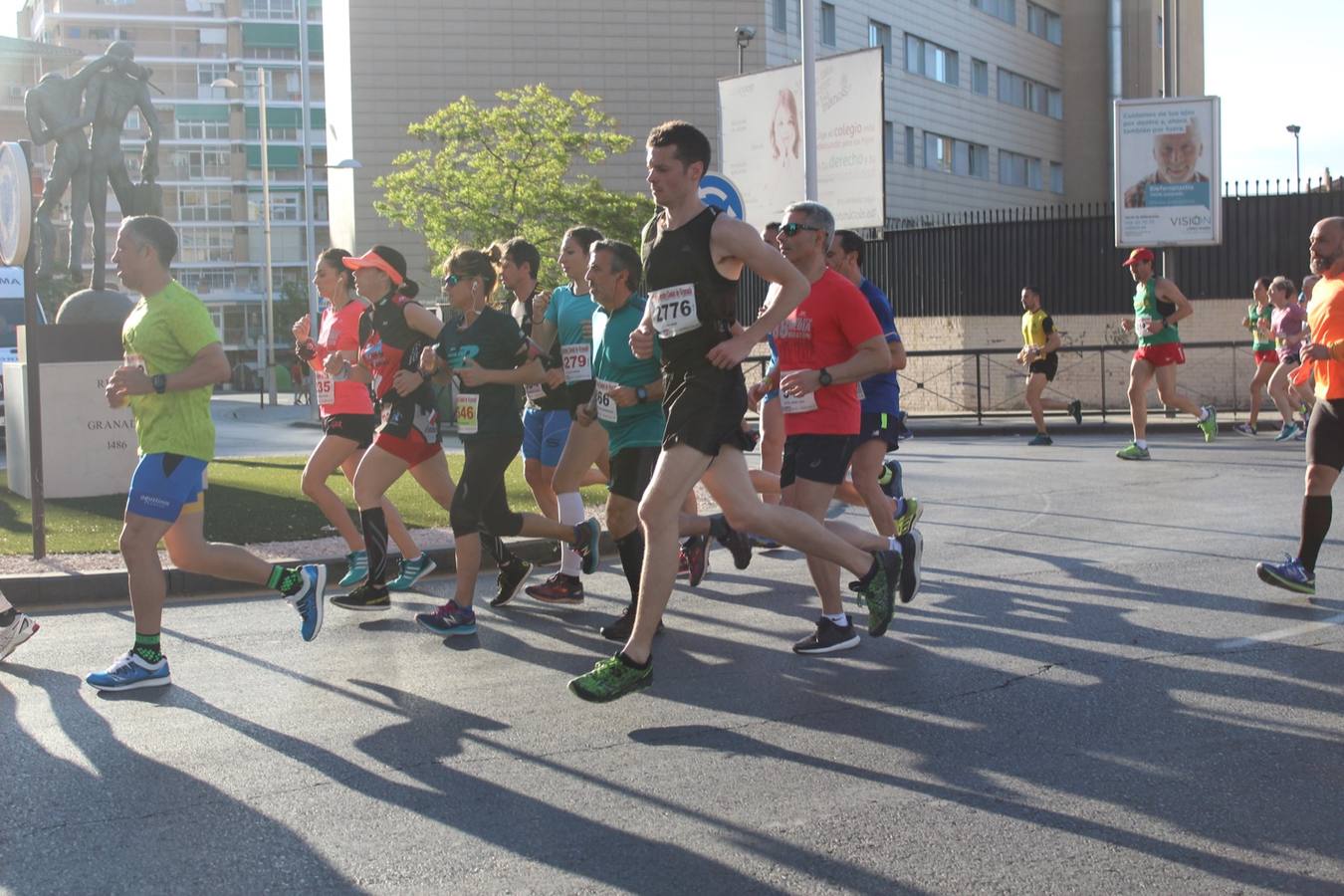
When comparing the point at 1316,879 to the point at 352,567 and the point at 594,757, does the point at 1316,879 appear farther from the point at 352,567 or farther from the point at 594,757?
the point at 352,567

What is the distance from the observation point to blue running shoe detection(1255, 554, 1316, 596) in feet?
23.8

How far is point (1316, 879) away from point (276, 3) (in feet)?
318

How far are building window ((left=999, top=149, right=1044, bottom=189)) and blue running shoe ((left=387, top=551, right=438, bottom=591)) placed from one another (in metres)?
53.1

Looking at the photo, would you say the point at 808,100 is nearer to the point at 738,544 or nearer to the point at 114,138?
the point at 114,138

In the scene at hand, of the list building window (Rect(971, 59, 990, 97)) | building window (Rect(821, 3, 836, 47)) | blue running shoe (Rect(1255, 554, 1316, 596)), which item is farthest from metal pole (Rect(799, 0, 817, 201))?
building window (Rect(971, 59, 990, 97))

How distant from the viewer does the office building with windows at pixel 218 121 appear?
9075 centimetres

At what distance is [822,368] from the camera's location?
6.29m

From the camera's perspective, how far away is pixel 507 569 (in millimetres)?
7766

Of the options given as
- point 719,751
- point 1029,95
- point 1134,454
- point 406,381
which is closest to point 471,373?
point 406,381

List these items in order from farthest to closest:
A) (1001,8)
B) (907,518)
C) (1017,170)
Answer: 1. (1017,170)
2. (1001,8)
3. (907,518)

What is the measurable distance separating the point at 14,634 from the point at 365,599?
171cm

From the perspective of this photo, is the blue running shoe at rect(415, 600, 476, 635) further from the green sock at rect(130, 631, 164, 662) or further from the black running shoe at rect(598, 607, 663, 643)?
the green sock at rect(130, 631, 164, 662)

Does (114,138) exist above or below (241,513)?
above

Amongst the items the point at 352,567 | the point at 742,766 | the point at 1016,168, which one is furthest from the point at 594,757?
the point at 1016,168
